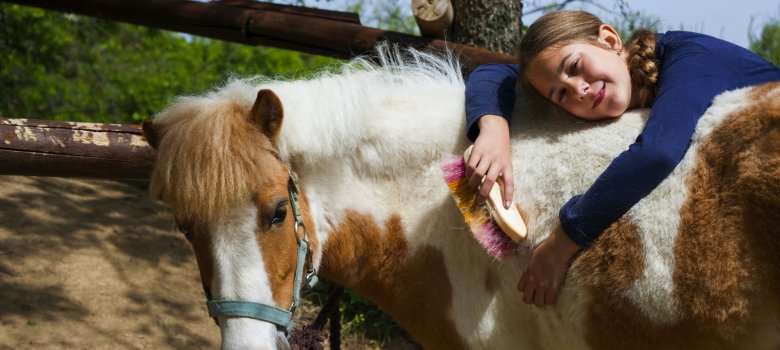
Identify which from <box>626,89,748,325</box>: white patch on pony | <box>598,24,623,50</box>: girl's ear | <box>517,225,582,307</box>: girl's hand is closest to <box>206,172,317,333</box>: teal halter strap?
<box>517,225,582,307</box>: girl's hand

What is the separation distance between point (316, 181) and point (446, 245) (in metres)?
0.50

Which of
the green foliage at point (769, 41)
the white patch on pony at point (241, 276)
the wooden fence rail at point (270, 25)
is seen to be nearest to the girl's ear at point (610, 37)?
the wooden fence rail at point (270, 25)

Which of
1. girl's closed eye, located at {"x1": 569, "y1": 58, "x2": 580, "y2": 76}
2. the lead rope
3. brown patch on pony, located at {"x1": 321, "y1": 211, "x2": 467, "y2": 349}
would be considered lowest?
the lead rope

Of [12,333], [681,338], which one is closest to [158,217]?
[12,333]

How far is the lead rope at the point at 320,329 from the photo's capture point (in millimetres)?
2832

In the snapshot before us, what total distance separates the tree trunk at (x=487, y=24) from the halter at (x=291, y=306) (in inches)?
79.3

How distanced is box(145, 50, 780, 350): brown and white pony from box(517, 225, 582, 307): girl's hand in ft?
0.14

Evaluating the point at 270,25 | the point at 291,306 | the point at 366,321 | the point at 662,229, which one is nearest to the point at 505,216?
the point at 662,229

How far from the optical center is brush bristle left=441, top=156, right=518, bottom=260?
7.54 ft

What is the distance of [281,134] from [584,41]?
3.46 ft

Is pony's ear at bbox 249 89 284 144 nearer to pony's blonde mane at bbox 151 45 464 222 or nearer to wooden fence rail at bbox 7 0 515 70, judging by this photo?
pony's blonde mane at bbox 151 45 464 222

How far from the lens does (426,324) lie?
8.46ft

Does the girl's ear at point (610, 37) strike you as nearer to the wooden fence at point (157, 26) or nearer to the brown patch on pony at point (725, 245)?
the brown patch on pony at point (725, 245)

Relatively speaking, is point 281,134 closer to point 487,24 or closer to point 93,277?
point 487,24
